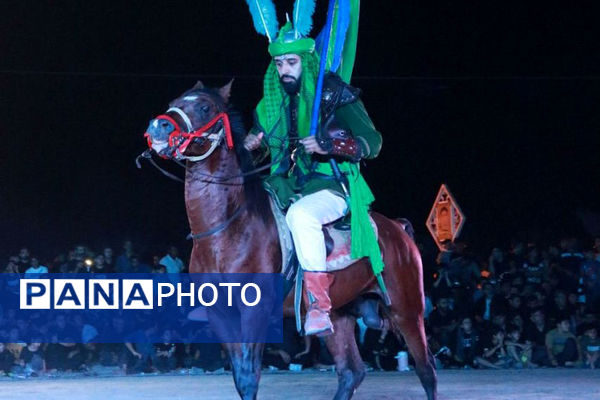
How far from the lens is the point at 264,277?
6.94 meters

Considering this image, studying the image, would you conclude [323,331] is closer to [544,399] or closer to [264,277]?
[264,277]

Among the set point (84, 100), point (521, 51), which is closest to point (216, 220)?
point (84, 100)

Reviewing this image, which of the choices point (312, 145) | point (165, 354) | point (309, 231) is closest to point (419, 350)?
point (309, 231)

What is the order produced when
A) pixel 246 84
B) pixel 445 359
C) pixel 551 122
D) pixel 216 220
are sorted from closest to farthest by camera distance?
1. pixel 216 220
2. pixel 445 359
3. pixel 246 84
4. pixel 551 122

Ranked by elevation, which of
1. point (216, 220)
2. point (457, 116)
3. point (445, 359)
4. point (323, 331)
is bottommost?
point (445, 359)

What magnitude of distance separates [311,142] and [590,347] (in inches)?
304

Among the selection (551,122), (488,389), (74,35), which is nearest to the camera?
(488,389)

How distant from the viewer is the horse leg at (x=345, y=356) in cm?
803

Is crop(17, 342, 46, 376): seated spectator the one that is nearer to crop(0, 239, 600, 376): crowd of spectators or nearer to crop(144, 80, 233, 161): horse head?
crop(0, 239, 600, 376): crowd of spectators

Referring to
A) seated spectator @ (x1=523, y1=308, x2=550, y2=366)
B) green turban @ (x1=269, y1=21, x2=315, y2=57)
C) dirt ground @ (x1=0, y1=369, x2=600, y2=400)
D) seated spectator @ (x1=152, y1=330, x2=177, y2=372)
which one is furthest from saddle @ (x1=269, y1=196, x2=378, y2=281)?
seated spectator @ (x1=523, y1=308, x2=550, y2=366)

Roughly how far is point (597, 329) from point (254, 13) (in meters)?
8.15

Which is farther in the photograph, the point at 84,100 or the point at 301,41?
the point at 84,100

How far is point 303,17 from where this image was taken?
7527 mm

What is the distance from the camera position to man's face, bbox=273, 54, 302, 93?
24.3 ft
